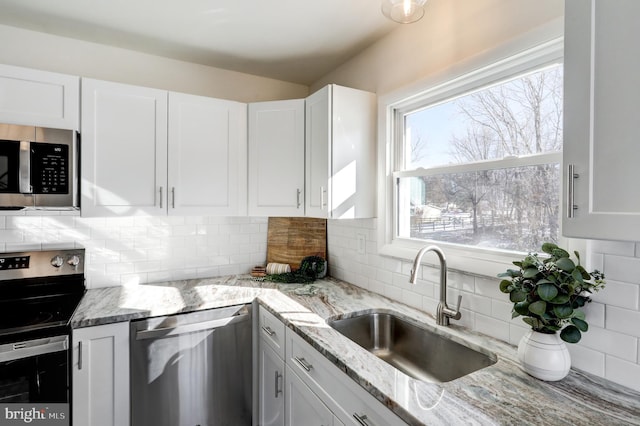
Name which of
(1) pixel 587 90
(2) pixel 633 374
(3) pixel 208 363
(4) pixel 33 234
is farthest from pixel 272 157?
(2) pixel 633 374

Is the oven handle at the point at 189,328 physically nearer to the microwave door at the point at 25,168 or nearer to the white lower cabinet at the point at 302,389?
the white lower cabinet at the point at 302,389

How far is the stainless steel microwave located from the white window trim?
1.74 m

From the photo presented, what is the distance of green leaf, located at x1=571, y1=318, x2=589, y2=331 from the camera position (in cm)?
102

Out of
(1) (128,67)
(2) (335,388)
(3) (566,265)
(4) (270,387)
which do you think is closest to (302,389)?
(2) (335,388)

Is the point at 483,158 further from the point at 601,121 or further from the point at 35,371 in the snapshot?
the point at 35,371

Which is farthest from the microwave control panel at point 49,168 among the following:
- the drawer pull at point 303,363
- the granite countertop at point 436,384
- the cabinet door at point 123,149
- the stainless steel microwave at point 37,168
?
the drawer pull at point 303,363

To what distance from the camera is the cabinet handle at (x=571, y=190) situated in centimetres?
84

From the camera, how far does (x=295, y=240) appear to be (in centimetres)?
263

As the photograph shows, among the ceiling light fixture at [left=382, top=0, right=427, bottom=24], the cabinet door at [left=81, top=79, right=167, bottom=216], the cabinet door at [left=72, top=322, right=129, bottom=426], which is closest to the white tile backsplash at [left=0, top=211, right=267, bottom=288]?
the cabinet door at [left=81, top=79, right=167, bottom=216]

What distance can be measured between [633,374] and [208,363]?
1.85m

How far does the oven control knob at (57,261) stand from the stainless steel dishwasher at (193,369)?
0.72m

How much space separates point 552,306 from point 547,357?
0.16m


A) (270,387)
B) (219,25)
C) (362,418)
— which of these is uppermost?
(219,25)

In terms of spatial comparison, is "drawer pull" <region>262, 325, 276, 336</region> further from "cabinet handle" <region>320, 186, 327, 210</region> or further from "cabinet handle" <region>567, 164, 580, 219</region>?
"cabinet handle" <region>567, 164, 580, 219</region>
